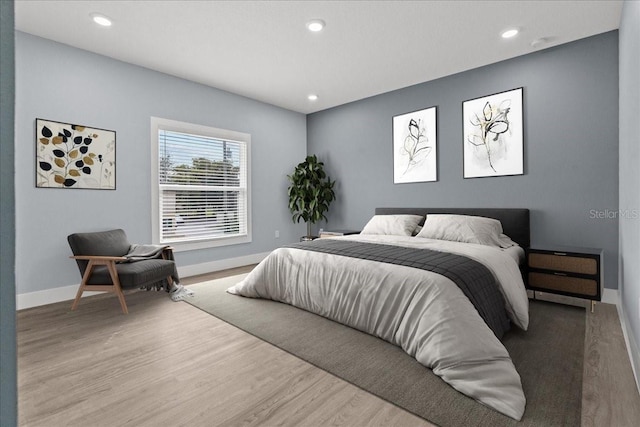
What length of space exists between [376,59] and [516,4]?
1469 mm

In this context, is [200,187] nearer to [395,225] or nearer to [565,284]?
[395,225]

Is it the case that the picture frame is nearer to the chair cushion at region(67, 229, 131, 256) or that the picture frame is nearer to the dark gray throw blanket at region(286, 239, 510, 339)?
the chair cushion at region(67, 229, 131, 256)

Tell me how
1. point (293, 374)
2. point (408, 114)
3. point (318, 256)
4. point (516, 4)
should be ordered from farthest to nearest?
point (408, 114) → point (318, 256) → point (516, 4) → point (293, 374)

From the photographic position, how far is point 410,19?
296 cm

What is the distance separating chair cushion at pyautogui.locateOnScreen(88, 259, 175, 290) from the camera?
9.78 feet

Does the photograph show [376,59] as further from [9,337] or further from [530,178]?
[9,337]

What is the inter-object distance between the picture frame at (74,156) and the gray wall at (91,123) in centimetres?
7

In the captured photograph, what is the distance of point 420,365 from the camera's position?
200 centimetres

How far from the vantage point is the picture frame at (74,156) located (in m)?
3.27

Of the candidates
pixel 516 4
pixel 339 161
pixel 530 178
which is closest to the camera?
pixel 516 4

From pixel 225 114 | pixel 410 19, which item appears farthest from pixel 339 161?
pixel 410 19

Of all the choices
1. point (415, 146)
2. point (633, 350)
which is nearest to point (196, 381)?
point (633, 350)

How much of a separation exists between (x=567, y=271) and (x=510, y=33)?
95.4 inches

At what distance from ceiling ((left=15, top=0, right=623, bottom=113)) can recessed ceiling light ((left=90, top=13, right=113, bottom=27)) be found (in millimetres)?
55
